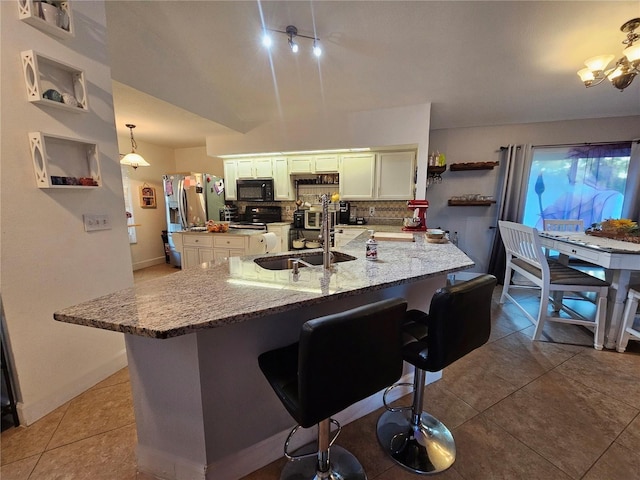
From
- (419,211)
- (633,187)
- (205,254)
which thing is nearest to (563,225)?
(633,187)

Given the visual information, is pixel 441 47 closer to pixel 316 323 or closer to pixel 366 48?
pixel 366 48

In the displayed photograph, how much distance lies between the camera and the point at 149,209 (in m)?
5.19

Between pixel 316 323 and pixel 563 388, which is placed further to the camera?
pixel 563 388

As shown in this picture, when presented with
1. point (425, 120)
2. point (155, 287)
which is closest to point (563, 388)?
point (155, 287)

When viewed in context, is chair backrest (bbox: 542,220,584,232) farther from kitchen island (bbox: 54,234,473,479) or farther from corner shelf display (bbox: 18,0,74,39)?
corner shelf display (bbox: 18,0,74,39)

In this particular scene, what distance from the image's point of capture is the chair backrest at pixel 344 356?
80 centimetres

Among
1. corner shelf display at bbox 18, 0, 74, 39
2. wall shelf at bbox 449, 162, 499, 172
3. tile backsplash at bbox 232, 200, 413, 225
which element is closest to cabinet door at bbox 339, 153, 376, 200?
tile backsplash at bbox 232, 200, 413, 225

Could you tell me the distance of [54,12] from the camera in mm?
1549

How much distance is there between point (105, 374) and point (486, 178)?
5.17m

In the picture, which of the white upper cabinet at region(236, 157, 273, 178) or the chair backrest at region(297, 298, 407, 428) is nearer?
the chair backrest at region(297, 298, 407, 428)

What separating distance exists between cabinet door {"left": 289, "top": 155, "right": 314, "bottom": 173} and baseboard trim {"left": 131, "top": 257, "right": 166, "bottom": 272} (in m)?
3.36

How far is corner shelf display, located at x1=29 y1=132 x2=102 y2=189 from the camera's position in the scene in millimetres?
1528

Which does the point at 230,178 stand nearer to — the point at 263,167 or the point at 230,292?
the point at 263,167

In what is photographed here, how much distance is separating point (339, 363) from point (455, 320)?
56cm
